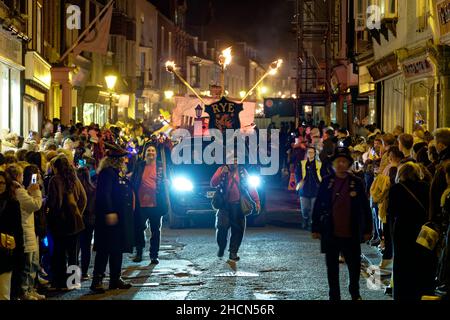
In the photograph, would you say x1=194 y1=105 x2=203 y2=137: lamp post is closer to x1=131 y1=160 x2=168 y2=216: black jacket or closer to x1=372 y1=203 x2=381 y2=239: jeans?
x1=372 y1=203 x2=381 y2=239: jeans

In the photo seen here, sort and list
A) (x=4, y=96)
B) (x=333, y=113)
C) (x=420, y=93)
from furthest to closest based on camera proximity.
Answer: (x=333, y=113) → (x=4, y=96) → (x=420, y=93)

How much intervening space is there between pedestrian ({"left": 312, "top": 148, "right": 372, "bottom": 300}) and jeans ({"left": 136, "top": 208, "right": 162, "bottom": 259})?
3752 mm

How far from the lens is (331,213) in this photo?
1041cm

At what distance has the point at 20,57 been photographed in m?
25.3

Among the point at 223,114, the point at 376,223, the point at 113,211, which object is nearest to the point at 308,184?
the point at 376,223

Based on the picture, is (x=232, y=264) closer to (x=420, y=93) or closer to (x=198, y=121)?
(x=420, y=93)

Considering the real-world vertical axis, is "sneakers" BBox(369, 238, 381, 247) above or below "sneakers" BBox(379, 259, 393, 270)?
above

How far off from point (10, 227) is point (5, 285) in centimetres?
61

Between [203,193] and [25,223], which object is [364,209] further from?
[203,193]

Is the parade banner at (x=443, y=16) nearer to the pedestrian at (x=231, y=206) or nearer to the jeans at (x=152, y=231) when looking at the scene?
the pedestrian at (x=231, y=206)

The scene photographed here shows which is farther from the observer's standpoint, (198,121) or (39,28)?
(39,28)

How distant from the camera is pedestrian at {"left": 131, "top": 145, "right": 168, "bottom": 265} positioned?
13805 millimetres

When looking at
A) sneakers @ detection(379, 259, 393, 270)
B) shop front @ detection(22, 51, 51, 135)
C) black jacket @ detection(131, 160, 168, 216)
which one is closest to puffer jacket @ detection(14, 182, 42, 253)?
black jacket @ detection(131, 160, 168, 216)
